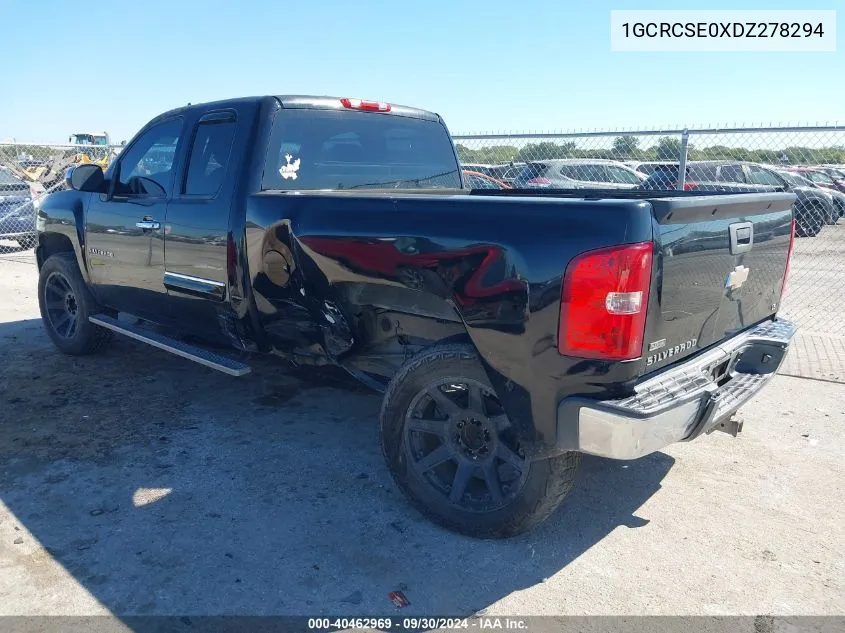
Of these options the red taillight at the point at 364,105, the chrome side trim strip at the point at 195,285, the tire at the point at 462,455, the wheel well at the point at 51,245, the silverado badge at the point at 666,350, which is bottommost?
the tire at the point at 462,455

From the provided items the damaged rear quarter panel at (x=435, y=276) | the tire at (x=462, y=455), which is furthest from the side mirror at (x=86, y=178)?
the tire at (x=462, y=455)

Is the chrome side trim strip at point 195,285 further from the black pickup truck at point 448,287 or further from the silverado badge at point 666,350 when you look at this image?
the silverado badge at point 666,350

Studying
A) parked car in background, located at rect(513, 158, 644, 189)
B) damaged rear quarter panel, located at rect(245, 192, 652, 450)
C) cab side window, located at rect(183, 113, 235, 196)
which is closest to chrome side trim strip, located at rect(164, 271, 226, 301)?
damaged rear quarter panel, located at rect(245, 192, 652, 450)

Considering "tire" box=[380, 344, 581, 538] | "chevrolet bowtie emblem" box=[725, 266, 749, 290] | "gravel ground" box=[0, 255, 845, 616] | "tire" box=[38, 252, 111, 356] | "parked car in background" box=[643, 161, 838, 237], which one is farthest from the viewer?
"parked car in background" box=[643, 161, 838, 237]

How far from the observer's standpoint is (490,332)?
2.91m

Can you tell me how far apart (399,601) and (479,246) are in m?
1.48

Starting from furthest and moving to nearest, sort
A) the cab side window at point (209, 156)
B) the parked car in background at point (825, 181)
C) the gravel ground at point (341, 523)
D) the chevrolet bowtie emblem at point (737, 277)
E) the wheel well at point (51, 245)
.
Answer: the parked car in background at point (825, 181) → the wheel well at point (51, 245) → the cab side window at point (209, 156) → the chevrolet bowtie emblem at point (737, 277) → the gravel ground at point (341, 523)

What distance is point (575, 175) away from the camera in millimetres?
10703

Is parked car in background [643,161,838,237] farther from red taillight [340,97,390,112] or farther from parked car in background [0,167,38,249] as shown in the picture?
parked car in background [0,167,38,249]

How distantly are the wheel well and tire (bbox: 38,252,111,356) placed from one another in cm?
8

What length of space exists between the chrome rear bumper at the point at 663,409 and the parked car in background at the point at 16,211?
1263 cm

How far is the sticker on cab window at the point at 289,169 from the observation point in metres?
4.18

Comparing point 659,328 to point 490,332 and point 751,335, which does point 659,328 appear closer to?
point 490,332

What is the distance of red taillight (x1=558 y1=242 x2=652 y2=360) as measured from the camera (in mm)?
2600
